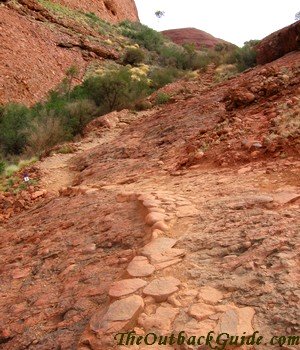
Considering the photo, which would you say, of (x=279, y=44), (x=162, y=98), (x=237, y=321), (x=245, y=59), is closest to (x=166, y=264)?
(x=237, y=321)

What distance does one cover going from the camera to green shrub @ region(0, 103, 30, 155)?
13.0 m

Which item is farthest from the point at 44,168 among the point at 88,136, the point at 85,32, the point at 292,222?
the point at 85,32

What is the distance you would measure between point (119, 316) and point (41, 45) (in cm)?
1972

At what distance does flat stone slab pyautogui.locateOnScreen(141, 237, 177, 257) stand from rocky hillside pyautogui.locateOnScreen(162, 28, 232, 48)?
4353 centimetres

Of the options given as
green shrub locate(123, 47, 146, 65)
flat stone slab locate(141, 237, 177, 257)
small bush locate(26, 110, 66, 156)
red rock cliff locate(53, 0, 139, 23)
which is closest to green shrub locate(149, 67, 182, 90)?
green shrub locate(123, 47, 146, 65)

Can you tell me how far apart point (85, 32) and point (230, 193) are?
71.6 ft

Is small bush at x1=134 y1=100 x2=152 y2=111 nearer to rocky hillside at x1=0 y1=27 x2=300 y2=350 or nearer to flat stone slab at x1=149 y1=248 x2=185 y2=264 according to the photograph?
rocky hillside at x1=0 y1=27 x2=300 y2=350

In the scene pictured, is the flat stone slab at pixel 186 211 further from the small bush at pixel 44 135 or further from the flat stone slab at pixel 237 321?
the small bush at pixel 44 135

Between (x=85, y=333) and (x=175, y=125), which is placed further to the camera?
(x=175, y=125)

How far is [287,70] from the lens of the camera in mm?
Answer: 7750

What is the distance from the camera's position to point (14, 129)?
543 inches

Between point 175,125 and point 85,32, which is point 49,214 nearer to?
point 175,125

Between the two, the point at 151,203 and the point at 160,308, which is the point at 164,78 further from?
the point at 160,308

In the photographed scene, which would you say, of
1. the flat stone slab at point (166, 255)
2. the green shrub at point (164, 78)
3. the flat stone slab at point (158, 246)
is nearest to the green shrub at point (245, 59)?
the green shrub at point (164, 78)
